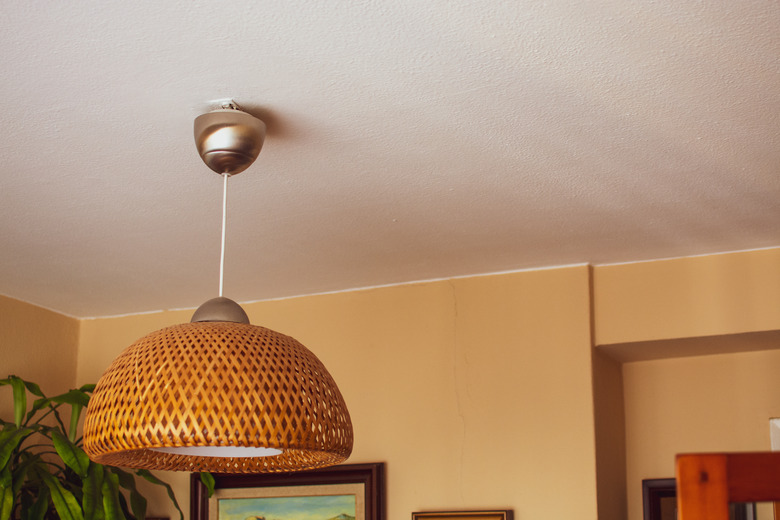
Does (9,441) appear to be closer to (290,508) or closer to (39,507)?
(39,507)

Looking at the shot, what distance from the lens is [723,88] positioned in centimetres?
194

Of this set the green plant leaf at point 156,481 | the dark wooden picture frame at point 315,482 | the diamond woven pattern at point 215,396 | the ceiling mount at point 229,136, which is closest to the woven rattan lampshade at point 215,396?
the diamond woven pattern at point 215,396

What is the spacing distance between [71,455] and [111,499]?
20cm

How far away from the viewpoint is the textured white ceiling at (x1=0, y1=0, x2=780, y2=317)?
1720 mm

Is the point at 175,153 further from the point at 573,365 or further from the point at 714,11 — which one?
the point at 573,365

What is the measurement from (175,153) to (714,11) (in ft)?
4.19

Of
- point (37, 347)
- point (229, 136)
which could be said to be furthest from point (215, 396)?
point (37, 347)

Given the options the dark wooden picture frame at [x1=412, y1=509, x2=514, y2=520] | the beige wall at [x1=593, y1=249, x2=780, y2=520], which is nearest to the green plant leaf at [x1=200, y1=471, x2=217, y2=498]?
the dark wooden picture frame at [x1=412, y1=509, x2=514, y2=520]

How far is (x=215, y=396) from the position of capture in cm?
155

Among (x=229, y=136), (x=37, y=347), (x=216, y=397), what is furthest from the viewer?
(x=37, y=347)

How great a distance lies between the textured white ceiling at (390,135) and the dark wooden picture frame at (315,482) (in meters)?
0.69

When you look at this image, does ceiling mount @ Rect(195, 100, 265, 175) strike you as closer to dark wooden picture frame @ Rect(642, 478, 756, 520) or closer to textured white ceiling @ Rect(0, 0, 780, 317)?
textured white ceiling @ Rect(0, 0, 780, 317)

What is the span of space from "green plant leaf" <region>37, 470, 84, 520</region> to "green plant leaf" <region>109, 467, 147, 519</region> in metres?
0.20

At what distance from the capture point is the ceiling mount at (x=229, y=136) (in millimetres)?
2027
